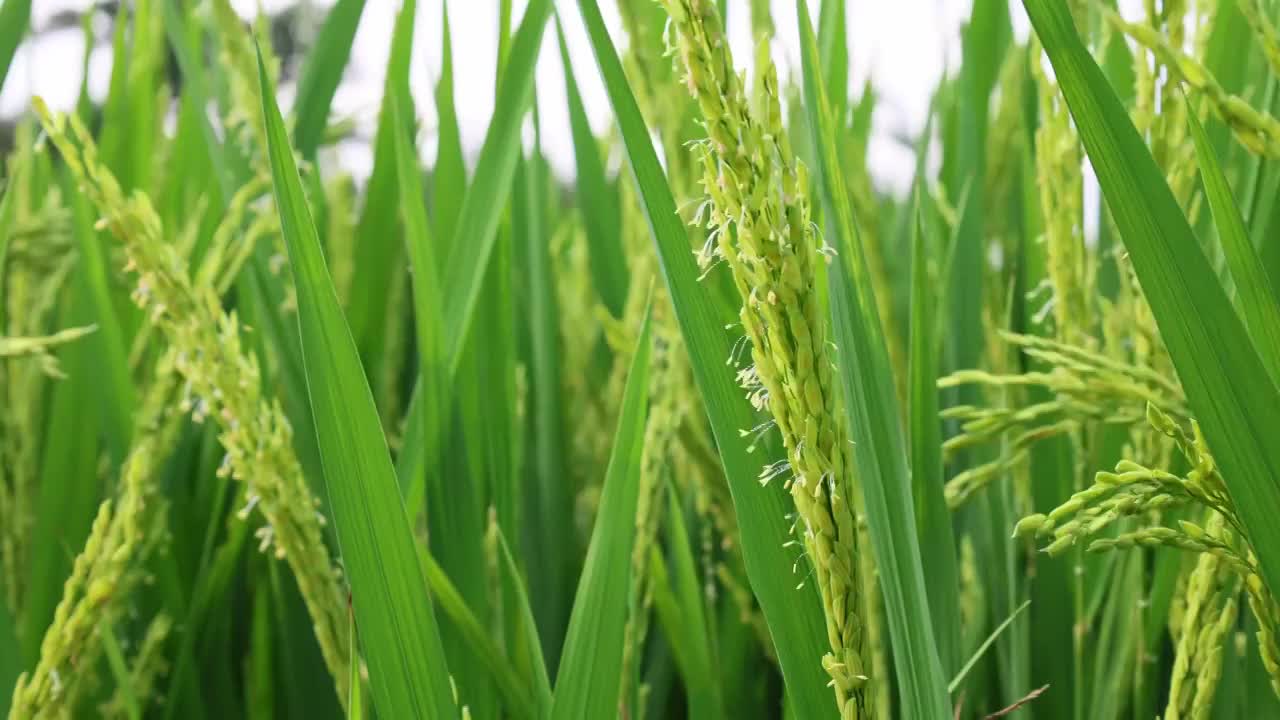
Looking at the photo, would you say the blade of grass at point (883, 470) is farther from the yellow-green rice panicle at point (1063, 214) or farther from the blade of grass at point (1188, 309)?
the yellow-green rice panicle at point (1063, 214)

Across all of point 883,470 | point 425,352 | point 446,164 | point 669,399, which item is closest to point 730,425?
point 883,470

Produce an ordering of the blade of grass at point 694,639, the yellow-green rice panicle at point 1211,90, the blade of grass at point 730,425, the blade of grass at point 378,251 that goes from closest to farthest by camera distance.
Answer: the yellow-green rice panicle at point 1211,90, the blade of grass at point 730,425, the blade of grass at point 694,639, the blade of grass at point 378,251

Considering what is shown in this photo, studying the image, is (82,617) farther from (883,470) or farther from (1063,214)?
(1063,214)

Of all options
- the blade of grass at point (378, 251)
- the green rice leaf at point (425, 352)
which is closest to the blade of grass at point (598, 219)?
the blade of grass at point (378, 251)

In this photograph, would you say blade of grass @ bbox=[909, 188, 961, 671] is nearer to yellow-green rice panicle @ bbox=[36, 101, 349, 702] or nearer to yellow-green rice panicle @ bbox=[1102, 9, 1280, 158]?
yellow-green rice panicle @ bbox=[1102, 9, 1280, 158]

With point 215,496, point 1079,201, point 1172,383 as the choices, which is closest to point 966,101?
point 1079,201


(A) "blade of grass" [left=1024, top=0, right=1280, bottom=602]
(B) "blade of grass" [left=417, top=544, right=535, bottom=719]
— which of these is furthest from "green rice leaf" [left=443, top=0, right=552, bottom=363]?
(A) "blade of grass" [left=1024, top=0, right=1280, bottom=602]
